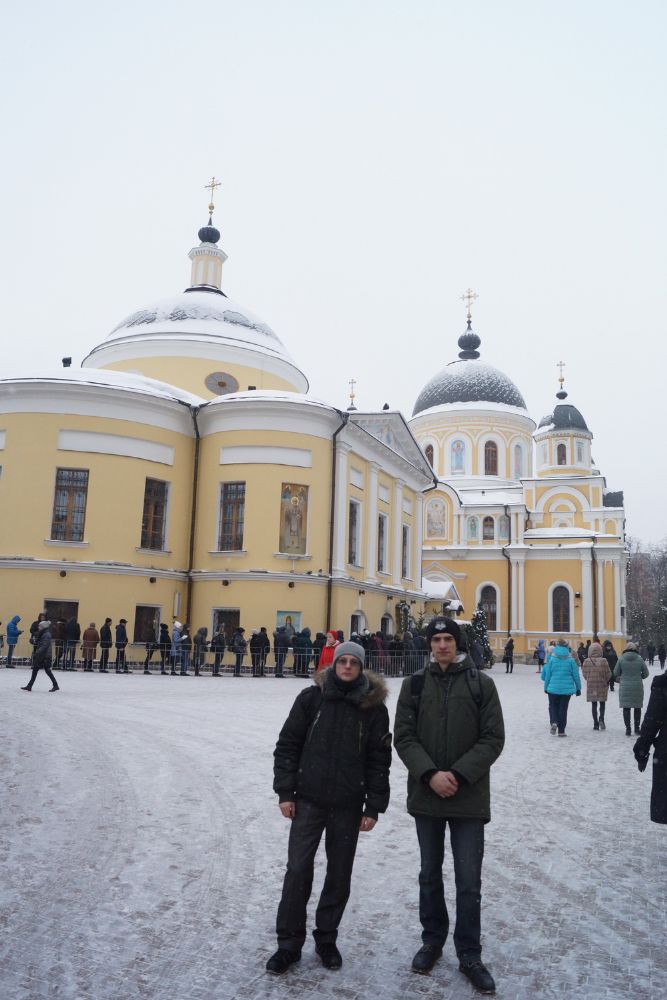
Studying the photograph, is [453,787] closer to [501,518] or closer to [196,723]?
[196,723]

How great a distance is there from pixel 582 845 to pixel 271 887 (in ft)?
8.95

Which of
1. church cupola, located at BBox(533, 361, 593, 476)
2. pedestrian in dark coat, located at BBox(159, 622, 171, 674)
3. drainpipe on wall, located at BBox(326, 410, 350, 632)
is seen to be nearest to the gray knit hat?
pedestrian in dark coat, located at BBox(159, 622, 171, 674)

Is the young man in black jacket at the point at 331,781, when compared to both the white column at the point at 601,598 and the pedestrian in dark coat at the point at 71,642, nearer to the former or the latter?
the pedestrian in dark coat at the point at 71,642

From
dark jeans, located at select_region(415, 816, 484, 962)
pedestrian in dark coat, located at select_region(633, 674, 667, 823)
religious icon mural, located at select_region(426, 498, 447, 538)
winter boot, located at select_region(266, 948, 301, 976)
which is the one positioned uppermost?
religious icon mural, located at select_region(426, 498, 447, 538)

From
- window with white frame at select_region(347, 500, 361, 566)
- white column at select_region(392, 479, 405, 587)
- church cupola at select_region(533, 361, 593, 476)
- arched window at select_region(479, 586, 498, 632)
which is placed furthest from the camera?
church cupola at select_region(533, 361, 593, 476)

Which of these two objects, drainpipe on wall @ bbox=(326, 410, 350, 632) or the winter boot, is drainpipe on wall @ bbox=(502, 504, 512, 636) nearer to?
drainpipe on wall @ bbox=(326, 410, 350, 632)

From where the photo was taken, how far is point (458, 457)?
56344mm

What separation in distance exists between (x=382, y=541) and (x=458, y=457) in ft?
77.7

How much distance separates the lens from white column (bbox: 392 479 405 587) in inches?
1384

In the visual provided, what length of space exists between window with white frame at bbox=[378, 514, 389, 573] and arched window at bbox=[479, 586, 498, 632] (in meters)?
18.6

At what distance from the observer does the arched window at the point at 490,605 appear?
166 feet

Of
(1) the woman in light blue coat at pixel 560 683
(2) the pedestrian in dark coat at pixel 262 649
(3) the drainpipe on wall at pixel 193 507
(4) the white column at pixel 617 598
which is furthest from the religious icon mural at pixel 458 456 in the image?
(1) the woman in light blue coat at pixel 560 683

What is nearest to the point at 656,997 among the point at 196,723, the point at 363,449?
the point at 196,723

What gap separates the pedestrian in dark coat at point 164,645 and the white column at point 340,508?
6.52m
